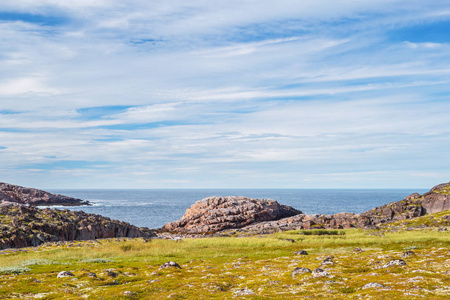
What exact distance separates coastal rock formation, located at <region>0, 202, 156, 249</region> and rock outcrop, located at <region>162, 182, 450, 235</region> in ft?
117

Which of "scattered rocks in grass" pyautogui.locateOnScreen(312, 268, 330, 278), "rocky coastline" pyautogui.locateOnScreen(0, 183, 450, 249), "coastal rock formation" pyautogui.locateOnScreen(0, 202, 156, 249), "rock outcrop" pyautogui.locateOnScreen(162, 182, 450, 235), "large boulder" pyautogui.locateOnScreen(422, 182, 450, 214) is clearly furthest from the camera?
"rock outcrop" pyautogui.locateOnScreen(162, 182, 450, 235)

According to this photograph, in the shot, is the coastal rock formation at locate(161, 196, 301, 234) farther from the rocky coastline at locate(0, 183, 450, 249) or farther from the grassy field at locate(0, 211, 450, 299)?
the grassy field at locate(0, 211, 450, 299)

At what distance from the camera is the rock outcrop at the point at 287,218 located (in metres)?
101

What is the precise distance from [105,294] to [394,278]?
16.8 meters

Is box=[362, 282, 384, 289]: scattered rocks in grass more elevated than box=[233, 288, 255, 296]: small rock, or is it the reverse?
box=[362, 282, 384, 289]: scattered rocks in grass

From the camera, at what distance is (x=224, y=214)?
4845 inches

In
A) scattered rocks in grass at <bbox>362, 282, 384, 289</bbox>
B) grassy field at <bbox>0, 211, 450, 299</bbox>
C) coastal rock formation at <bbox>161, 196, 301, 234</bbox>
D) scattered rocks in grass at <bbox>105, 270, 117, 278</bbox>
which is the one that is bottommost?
coastal rock formation at <bbox>161, 196, 301, 234</bbox>

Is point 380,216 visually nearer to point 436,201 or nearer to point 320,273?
point 436,201

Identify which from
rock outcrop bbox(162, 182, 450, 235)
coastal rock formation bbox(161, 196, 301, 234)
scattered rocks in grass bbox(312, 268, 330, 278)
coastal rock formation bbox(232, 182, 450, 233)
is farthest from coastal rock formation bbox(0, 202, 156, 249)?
scattered rocks in grass bbox(312, 268, 330, 278)

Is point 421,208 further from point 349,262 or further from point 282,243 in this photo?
point 349,262

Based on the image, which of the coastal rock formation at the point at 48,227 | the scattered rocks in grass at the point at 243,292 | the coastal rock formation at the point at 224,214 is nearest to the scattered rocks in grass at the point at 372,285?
the scattered rocks in grass at the point at 243,292

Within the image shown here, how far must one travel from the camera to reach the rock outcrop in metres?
101

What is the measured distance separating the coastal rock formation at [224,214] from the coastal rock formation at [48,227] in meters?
34.2

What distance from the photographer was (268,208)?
128375mm
